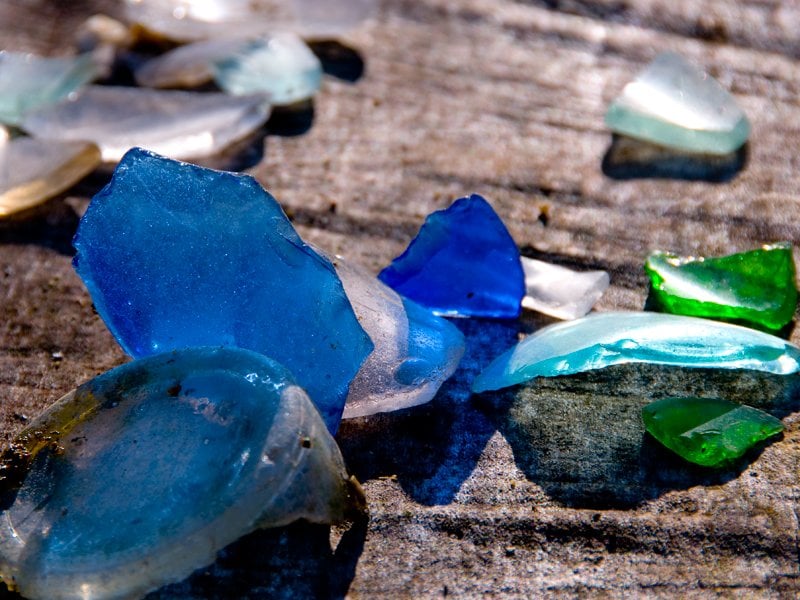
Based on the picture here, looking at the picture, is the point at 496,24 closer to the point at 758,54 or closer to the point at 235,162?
the point at 758,54

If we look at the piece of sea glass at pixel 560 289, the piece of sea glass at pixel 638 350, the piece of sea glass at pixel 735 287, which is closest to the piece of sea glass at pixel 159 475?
the piece of sea glass at pixel 638 350

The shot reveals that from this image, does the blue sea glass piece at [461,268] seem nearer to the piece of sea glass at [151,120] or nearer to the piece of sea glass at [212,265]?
the piece of sea glass at [212,265]

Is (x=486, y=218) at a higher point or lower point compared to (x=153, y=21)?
higher

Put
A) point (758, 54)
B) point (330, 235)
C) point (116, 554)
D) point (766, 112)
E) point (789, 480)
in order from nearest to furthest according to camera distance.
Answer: point (116, 554) < point (789, 480) < point (330, 235) < point (766, 112) < point (758, 54)

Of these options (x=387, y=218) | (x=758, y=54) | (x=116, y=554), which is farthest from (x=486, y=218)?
(x=758, y=54)

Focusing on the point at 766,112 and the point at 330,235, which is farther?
the point at 766,112

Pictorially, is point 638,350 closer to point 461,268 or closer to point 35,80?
point 461,268

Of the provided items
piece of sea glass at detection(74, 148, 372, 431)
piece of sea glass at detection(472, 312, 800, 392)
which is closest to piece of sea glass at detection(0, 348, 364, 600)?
piece of sea glass at detection(74, 148, 372, 431)
